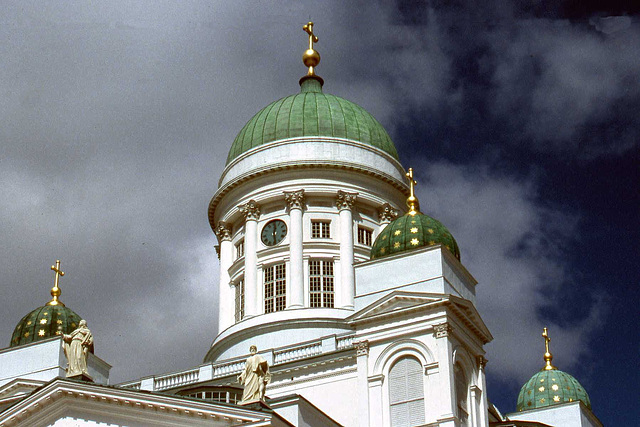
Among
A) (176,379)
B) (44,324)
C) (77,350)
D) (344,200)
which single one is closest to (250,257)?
(344,200)

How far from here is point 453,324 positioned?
43.7 meters

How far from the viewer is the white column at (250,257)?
2197 inches

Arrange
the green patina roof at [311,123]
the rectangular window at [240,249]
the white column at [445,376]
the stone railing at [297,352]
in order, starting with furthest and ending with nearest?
the green patina roof at [311,123] < the rectangular window at [240,249] < the stone railing at [297,352] < the white column at [445,376]

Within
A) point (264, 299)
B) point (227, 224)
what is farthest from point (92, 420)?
point (227, 224)

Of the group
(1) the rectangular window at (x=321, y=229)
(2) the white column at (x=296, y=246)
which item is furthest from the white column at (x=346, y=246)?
(2) the white column at (x=296, y=246)

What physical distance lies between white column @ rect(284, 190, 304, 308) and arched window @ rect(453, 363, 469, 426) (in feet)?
39.1

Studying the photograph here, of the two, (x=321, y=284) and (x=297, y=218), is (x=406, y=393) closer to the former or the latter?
(x=321, y=284)

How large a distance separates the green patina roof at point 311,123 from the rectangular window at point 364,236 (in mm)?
4959

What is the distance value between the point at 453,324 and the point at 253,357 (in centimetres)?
998

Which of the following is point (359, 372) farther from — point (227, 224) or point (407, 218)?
point (227, 224)

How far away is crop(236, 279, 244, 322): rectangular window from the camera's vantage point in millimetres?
57150

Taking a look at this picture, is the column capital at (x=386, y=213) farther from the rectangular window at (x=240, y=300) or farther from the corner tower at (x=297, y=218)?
the rectangular window at (x=240, y=300)

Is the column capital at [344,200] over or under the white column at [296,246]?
over

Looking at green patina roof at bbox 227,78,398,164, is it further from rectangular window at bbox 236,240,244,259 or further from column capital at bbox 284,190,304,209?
rectangular window at bbox 236,240,244,259
